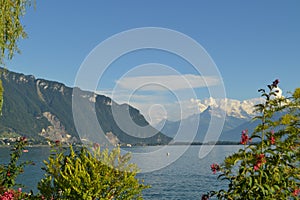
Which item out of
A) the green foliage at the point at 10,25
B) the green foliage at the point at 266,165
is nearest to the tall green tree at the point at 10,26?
the green foliage at the point at 10,25

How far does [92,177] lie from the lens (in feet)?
30.2

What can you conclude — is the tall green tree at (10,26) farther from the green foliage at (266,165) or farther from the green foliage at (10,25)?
the green foliage at (266,165)

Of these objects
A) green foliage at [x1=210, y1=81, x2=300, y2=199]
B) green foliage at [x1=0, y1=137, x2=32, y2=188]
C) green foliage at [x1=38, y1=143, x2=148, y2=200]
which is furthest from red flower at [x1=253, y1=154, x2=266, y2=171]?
green foliage at [x1=0, y1=137, x2=32, y2=188]

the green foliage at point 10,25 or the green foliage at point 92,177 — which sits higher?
the green foliage at point 10,25

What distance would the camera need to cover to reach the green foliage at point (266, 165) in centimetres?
494

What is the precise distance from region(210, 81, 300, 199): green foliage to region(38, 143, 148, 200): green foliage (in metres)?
4.36

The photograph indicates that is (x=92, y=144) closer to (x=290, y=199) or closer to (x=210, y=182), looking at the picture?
→ (x=290, y=199)

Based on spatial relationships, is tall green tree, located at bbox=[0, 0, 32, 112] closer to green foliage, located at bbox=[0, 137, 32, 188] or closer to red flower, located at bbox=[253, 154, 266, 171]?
green foliage, located at bbox=[0, 137, 32, 188]

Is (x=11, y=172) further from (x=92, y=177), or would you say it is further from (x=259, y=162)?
(x=259, y=162)

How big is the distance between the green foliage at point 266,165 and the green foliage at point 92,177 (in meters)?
4.36

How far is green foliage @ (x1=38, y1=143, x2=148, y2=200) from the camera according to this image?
348 inches

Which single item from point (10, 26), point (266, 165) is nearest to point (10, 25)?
point (10, 26)

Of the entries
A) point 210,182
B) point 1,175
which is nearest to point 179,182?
point 210,182

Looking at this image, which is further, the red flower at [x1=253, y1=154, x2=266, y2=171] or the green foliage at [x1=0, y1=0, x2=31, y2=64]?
the green foliage at [x1=0, y1=0, x2=31, y2=64]
